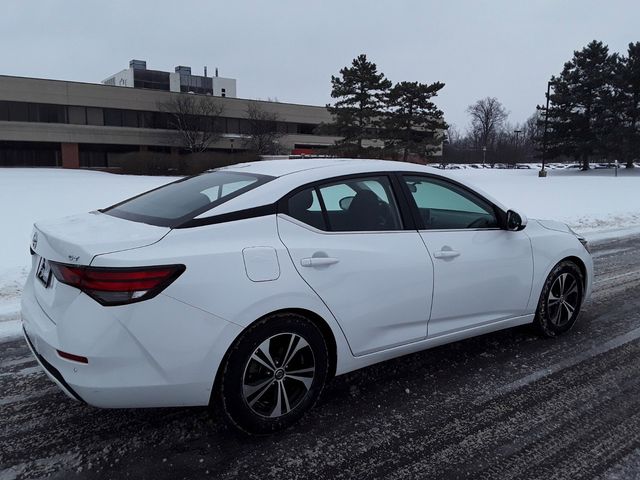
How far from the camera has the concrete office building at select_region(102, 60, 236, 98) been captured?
78.2 meters

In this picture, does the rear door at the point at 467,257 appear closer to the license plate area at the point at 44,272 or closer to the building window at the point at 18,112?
the license plate area at the point at 44,272

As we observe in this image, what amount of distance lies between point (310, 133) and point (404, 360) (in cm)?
6411

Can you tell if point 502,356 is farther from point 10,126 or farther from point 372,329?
point 10,126

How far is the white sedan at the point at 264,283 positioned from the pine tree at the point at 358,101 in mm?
39774

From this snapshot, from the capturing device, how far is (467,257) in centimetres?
362

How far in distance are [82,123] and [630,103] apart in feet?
175

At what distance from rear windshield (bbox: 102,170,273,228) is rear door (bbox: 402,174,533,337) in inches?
47.6

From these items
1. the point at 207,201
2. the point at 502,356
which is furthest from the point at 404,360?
the point at 207,201

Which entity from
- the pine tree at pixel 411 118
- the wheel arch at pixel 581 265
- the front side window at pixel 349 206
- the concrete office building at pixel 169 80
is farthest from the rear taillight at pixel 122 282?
the concrete office building at pixel 169 80

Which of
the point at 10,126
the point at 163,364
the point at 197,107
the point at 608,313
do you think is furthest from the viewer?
the point at 197,107

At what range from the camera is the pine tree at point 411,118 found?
1619 inches

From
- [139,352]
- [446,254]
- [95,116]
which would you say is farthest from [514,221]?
[95,116]

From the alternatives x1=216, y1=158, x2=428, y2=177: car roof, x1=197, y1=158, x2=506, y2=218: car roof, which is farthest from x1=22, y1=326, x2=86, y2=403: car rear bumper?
x1=216, y1=158, x2=428, y2=177: car roof

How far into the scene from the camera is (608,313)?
518 cm
